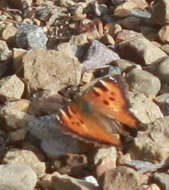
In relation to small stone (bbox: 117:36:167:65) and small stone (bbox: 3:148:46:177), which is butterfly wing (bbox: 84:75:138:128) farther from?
small stone (bbox: 117:36:167:65)

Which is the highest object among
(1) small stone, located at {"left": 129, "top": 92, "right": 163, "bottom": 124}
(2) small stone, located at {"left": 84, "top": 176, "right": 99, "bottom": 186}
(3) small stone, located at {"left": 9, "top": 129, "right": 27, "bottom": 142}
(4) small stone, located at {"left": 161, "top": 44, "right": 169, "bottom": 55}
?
(4) small stone, located at {"left": 161, "top": 44, "right": 169, "bottom": 55}

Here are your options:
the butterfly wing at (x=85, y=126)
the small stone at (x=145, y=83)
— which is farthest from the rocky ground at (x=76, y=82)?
the butterfly wing at (x=85, y=126)

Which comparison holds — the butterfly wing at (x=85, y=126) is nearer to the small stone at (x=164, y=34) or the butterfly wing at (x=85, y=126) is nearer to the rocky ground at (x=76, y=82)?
the rocky ground at (x=76, y=82)

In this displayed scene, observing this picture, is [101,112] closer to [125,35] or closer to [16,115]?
[16,115]

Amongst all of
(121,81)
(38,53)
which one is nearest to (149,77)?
(121,81)

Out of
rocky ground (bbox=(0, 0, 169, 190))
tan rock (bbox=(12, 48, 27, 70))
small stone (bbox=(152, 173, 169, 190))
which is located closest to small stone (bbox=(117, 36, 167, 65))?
rocky ground (bbox=(0, 0, 169, 190))
